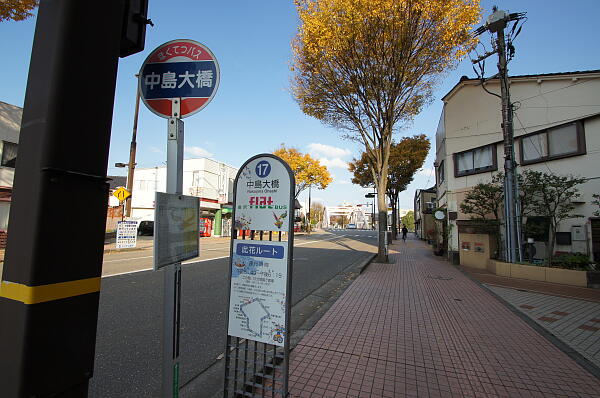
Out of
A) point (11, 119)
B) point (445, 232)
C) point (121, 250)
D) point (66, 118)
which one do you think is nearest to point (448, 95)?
point (445, 232)

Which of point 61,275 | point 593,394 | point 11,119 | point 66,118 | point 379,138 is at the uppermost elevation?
point 11,119

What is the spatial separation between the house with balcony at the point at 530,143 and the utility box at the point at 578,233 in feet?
0.08

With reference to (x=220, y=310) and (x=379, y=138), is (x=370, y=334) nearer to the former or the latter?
(x=220, y=310)

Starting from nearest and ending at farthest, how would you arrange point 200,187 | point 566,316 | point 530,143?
point 566,316 < point 530,143 < point 200,187

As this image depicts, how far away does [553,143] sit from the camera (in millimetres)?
11023

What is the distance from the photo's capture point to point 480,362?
12.0ft

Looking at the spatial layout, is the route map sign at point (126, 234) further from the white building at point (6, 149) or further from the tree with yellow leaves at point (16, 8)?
the tree with yellow leaves at point (16, 8)

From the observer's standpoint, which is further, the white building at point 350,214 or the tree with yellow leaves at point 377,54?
the white building at point 350,214

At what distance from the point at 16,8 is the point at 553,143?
1837 centimetres

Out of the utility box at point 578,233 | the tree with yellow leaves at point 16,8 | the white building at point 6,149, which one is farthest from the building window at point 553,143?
the white building at point 6,149

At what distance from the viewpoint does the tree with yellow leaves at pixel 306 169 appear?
1348 inches

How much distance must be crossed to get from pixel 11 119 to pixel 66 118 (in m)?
20.7

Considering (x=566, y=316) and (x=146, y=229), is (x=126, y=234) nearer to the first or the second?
(x=146, y=229)

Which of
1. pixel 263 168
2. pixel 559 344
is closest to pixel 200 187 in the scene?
pixel 263 168
